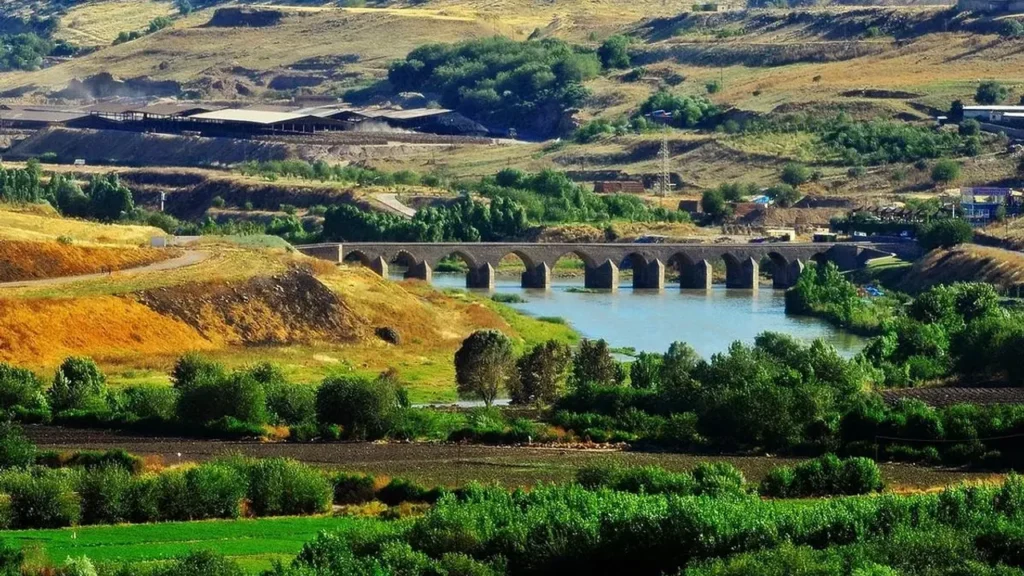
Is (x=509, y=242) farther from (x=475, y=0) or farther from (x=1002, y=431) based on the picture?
(x=475, y=0)

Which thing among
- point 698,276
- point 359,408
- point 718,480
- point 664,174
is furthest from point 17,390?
point 664,174

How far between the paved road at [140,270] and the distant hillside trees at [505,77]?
74315 mm

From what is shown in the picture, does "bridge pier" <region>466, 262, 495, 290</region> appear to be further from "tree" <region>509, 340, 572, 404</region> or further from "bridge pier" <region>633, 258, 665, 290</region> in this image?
"tree" <region>509, 340, 572, 404</region>

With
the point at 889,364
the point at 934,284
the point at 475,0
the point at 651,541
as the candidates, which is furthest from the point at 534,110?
the point at 651,541

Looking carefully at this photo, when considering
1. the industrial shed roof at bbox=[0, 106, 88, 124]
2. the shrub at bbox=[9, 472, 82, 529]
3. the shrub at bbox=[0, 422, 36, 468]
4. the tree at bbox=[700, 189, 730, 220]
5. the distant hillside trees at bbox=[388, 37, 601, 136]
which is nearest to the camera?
the shrub at bbox=[9, 472, 82, 529]

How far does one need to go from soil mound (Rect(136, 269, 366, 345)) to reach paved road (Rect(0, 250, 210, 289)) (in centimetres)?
286

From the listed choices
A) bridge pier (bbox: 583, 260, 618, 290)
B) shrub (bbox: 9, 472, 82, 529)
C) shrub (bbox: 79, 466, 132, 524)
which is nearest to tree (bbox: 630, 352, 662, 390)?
shrub (bbox: 79, 466, 132, 524)

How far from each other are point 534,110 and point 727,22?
78.0ft

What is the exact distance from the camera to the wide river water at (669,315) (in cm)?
7519

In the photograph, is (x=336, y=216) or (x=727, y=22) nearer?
(x=336, y=216)

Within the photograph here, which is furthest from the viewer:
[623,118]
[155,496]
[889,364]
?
[623,118]

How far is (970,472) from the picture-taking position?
42.5 metres

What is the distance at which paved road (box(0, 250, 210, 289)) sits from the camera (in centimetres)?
6669

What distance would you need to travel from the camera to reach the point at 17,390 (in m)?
51.0
